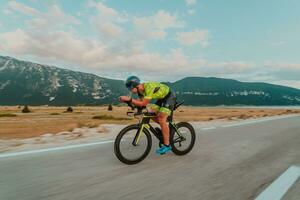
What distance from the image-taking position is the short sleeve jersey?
6559 millimetres

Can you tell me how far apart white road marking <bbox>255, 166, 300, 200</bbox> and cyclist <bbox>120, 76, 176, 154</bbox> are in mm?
2416

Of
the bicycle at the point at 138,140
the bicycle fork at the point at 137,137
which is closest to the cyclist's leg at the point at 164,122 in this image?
the bicycle at the point at 138,140

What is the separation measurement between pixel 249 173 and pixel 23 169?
3.87 m

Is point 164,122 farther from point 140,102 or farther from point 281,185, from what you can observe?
point 281,185

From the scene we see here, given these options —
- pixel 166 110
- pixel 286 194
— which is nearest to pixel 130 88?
pixel 166 110

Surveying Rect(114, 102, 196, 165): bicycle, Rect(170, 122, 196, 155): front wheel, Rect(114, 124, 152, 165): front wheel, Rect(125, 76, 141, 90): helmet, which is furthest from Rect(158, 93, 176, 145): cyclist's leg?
Rect(125, 76, 141, 90): helmet

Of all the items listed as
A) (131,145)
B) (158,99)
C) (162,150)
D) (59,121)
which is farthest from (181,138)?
(59,121)

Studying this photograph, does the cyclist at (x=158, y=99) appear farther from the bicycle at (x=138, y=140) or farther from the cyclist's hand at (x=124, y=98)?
the bicycle at (x=138, y=140)

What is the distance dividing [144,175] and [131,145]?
1129mm

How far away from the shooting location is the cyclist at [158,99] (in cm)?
641

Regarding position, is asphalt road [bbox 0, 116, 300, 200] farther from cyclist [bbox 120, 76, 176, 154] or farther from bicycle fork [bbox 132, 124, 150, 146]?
cyclist [bbox 120, 76, 176, 154]

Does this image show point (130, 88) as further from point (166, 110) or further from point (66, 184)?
point (66, 184)

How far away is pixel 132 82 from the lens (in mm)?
6375

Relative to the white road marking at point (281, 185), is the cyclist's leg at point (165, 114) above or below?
→ above
